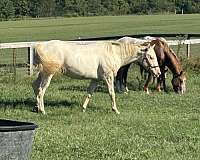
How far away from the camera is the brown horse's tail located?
40.6ft

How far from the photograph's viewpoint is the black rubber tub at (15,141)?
18.9 ft

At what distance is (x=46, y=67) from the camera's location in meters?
12.4

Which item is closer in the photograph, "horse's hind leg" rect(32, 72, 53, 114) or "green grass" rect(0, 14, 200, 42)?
"horse's hind leg" rect(32, 72, 53, 114)

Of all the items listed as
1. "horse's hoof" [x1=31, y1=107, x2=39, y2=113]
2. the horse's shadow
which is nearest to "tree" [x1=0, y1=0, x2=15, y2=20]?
the horse's shadow

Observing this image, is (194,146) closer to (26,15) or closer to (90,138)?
(90,138)

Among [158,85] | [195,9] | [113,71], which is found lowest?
[195,9]

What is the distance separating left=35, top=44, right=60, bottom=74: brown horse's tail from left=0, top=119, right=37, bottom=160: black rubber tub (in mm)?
6409

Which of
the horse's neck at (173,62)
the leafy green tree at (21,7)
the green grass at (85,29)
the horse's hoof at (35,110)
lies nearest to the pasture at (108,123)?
the horse's hoof at (35,110)

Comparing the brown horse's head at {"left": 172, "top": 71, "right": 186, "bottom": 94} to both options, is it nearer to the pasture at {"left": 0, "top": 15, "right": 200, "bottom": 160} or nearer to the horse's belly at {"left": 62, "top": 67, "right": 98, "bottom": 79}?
the pasture at {"left": 0, "top": 15, "right": 200, "bottom": 160}

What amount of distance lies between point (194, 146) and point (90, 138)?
4.99 feet

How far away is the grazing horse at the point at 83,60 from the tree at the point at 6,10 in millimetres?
81185

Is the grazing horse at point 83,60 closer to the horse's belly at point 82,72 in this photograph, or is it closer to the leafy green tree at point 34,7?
the horse's belly at point 82,72

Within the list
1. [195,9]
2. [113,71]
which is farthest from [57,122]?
[195,9]

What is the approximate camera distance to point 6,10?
9812 cm
